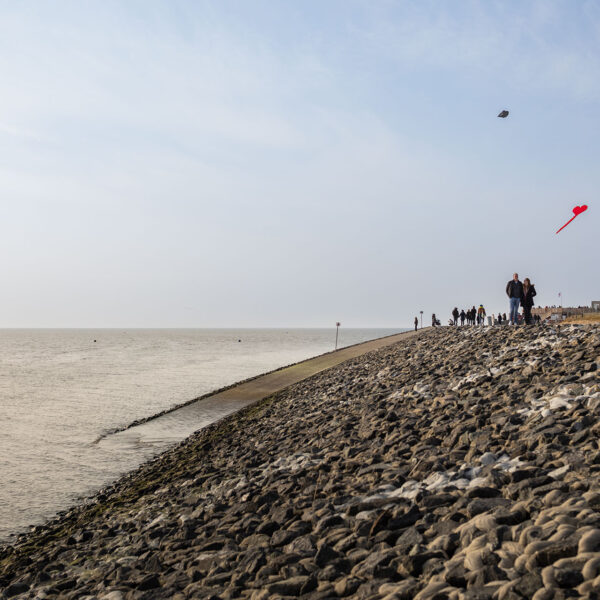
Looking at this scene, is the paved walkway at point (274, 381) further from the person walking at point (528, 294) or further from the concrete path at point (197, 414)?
the person walking at point (528, 294)

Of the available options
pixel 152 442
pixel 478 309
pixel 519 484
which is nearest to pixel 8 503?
pixel 152 442

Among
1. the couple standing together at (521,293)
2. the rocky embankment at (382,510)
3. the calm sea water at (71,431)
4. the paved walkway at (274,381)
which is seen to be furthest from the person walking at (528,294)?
the calm sea water at (71,431)

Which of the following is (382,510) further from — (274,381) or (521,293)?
(274,381)

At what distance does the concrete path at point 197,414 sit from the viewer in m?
21.5

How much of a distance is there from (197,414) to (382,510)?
67.1 feet

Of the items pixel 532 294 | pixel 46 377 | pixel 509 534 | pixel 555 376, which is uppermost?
pixel 532 294

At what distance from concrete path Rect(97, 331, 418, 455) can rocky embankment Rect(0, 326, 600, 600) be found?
568 cm

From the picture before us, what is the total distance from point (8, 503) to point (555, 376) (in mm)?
14381

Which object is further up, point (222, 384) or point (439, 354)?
point (439, 354)

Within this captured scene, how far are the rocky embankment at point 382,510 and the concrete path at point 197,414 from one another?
5676mm

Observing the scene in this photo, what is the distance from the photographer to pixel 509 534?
18.2ft

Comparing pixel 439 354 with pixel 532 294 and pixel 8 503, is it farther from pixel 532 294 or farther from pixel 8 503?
pixel 8 503

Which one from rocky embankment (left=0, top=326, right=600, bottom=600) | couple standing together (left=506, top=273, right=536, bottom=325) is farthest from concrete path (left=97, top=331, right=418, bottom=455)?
couple standing together (left=506, top=273, right=536, bottom=325)

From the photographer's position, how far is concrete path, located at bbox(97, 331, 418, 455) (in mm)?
21516
